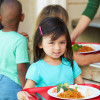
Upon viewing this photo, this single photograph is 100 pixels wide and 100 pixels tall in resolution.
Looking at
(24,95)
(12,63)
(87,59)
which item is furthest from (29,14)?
(24,95)

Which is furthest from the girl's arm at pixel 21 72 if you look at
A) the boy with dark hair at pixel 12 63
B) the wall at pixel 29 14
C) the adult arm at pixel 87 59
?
the wall at pixel 29 14

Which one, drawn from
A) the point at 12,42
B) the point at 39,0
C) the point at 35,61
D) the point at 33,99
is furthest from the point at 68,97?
the point at 39,0

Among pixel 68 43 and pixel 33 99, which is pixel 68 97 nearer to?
pixel 33 99

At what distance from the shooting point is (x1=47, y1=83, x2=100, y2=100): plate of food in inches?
66.1

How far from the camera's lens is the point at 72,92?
5.64ft

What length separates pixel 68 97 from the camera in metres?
1.67

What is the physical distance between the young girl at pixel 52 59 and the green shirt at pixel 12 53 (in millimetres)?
437

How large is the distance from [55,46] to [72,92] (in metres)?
0.41

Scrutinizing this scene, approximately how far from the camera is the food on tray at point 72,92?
169cm

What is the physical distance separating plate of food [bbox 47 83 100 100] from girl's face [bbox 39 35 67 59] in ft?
0.96

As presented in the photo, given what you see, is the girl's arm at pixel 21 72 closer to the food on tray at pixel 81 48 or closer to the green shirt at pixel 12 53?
the green shirt at pixel 12 53

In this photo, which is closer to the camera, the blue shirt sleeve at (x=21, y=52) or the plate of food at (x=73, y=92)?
the plate of food at (x=73, y=92)

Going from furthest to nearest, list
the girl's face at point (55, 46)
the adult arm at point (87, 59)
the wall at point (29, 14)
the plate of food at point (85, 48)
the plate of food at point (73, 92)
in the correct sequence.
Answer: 1. the wall at point (29, 14)
2. the plate of food at point (85, 48)
3. the adult arm at point (87, 59)
4. the girl's face at point (55, 46)
5. the plate of food at point (73, 92)

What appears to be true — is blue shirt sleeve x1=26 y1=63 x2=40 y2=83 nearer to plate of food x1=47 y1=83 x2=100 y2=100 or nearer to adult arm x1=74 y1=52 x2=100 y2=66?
plate of food x1=47 y1=83 x2=100 y2=100
